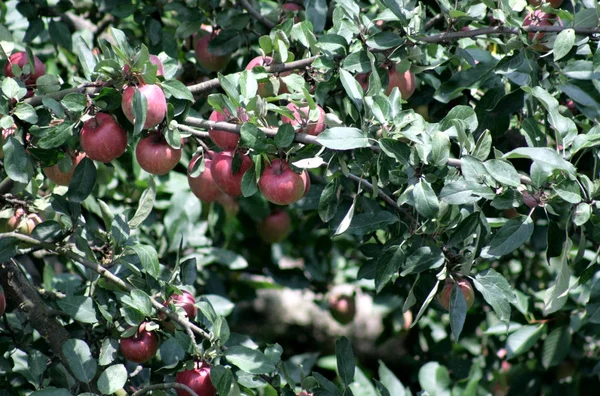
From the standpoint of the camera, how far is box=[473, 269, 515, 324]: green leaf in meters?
1.21

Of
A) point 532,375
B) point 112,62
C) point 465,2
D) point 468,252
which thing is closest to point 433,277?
point 468,252

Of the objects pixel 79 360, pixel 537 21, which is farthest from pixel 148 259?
pixel 537 21

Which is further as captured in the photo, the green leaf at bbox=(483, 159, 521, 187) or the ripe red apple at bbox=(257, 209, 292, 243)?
the ripe red apple at bbox=(257, 209, 292, 243)

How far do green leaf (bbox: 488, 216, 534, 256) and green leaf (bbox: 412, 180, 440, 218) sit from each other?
117 millimetres

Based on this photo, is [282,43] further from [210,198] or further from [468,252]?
[468,252]

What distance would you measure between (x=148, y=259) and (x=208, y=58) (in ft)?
1.98

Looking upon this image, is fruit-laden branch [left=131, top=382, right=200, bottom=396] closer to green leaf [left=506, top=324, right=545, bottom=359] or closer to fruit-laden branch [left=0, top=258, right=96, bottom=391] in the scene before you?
fruit-laden branch [left=0, top=258, right=96, bottom=391]

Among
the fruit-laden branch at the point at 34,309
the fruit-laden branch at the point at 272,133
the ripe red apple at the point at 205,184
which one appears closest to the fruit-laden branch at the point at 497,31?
the fruit-laden branch at the point at 272,133

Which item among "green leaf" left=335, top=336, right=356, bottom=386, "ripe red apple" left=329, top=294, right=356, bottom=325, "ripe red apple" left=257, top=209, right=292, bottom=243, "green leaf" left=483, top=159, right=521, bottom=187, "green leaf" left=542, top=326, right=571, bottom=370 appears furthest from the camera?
"ripe red apple" left=329, top=294, right=356, bottom=325

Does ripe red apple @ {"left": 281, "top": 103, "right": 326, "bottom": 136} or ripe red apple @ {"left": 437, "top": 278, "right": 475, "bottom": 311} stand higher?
ripe red apple @ {"left": 281, "top": 103, "right": 326, "bottom": 136}

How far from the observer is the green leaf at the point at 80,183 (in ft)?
4.33

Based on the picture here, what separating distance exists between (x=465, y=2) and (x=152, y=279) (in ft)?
2.35

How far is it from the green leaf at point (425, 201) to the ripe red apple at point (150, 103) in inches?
15.9

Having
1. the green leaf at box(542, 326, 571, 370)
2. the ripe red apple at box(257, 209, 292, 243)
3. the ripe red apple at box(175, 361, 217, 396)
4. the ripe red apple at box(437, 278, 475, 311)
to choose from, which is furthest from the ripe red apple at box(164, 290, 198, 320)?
the green leaf at box(542, 326, 571, 370)
